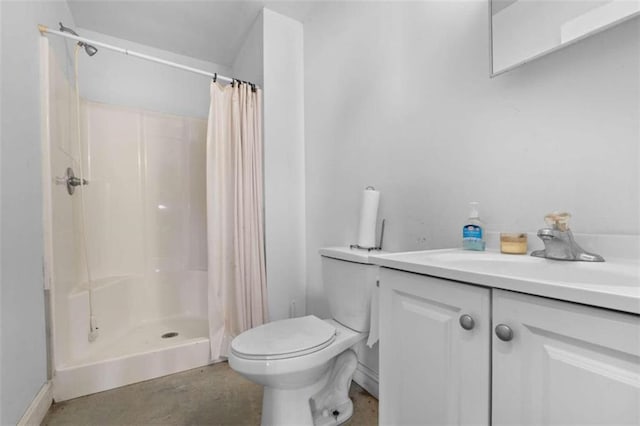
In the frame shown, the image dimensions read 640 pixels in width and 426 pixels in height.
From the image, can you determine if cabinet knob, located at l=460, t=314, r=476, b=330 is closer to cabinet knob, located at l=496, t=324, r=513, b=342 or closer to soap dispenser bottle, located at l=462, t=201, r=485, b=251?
cabinet knob, located at l=496, t=324, r=513, b=342

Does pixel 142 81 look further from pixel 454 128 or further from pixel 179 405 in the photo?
pixel 454 128

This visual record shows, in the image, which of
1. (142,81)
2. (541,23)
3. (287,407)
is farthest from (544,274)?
(142,81)

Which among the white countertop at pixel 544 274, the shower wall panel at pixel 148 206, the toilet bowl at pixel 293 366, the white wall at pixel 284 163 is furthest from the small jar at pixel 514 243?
the shower wall panel at pixel 148 206

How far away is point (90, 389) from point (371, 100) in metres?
2.10

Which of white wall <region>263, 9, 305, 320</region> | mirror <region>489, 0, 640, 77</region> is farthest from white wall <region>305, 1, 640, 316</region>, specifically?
white wall <region>263, 9, 305, 320</region>

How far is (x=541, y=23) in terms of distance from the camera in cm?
92

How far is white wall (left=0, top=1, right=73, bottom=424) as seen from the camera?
1.13m

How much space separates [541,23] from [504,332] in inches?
36.7

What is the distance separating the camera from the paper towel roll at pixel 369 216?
1.43 metres

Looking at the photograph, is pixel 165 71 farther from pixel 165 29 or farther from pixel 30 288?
pixel 30 288

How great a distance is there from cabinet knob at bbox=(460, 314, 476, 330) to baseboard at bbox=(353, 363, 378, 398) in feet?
3.36

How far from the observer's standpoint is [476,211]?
107 cm

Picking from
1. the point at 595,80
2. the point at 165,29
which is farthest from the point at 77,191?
the point at 595,80

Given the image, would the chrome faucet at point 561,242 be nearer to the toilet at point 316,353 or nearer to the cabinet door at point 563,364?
the cabinet door at point 563,364
